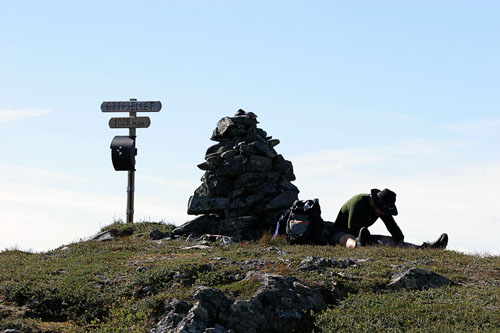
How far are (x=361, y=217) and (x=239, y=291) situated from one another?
9.14 metres

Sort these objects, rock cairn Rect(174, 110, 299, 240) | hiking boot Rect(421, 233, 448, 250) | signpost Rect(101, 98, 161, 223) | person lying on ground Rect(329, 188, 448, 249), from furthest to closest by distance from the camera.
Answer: signpost Rect(101, 98, 161, 223) → rock cairn Rect(174, 110, 299, 240) → person lying on ground Rect(329, 188, 448, 249) → hiking boot Rect(421, 233, 448, 250)

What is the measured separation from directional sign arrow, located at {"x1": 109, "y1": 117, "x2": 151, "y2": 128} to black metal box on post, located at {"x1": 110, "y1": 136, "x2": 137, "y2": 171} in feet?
2.53

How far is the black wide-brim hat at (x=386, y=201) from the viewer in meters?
19.6

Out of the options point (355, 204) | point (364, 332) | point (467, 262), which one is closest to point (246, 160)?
point (355, 204)

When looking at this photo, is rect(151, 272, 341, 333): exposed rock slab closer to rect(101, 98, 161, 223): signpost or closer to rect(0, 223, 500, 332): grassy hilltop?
rect(0, 223, 500, 332): grassy hilltop

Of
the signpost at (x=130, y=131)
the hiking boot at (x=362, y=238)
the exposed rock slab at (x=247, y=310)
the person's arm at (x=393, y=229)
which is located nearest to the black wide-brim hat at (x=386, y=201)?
the person's arm at (x=393, y=229)

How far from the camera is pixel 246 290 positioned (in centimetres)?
1169

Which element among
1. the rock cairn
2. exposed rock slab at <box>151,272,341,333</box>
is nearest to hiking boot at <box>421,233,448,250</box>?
the rock cairn

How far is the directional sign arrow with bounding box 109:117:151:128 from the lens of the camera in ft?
96.0

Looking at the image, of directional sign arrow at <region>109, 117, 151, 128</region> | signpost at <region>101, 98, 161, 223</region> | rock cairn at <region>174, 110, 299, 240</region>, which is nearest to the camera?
rock cairn at <region>174, 110, 299, 240</region>

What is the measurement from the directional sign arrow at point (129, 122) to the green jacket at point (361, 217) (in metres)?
12.9

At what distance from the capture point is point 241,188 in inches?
1029

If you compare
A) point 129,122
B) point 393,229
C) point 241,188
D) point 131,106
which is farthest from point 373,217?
point 131,106

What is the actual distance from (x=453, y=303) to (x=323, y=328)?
288 centimetres
